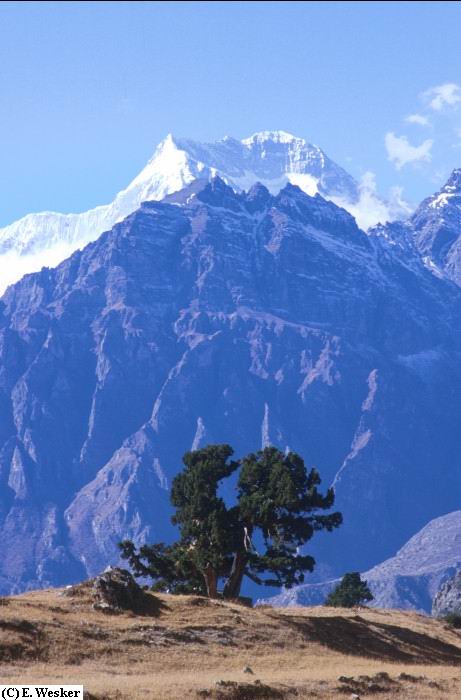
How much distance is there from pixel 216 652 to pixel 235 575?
33.5m

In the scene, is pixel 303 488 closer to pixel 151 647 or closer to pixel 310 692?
pixel 151 647

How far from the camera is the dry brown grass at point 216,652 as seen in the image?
7231cm

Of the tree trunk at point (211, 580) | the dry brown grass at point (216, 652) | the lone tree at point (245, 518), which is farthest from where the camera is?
the tree trunk at point (211, 580)

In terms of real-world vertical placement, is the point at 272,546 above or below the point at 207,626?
above

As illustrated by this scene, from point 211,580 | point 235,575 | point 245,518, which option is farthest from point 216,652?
point 235,575

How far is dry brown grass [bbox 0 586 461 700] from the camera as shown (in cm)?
7231

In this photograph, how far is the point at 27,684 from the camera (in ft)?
217

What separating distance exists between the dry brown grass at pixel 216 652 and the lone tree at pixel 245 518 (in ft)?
36.9

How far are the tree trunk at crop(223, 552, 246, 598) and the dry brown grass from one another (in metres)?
11.9

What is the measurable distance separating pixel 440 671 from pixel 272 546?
109 feet

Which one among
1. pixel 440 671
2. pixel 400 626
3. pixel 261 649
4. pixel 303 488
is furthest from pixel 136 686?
pixel 303 488

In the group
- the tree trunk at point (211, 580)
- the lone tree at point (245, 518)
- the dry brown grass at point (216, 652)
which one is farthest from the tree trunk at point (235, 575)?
the dry brown grass at point (216, 652)

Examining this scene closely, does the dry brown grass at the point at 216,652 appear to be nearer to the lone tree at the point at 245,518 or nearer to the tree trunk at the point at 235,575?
the lone tree at the point at 245,518

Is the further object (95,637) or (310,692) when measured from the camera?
(95,637)
